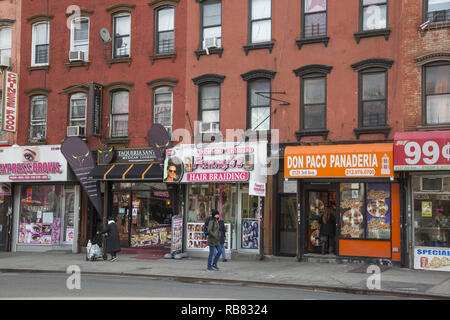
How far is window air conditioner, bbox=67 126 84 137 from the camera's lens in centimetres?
2325

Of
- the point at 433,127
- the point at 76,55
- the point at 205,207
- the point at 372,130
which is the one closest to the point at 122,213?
the point at 205,207

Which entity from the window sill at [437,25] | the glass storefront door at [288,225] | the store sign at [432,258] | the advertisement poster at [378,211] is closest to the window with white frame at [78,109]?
the glass storefront door at [288,225]

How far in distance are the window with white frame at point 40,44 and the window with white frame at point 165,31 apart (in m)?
5.43

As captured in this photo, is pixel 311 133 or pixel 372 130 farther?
pixel 311 133

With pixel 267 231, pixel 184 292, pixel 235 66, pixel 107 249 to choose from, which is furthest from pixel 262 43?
pixel 184 292

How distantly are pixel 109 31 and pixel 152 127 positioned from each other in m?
4.88

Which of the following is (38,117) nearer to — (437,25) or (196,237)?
(196,237)

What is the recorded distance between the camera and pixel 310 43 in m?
19.7

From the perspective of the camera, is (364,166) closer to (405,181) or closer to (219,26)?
(405,181)

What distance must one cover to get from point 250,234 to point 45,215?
9532 millimetres

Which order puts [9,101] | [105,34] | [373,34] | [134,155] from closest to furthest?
[373,34] → [134,155] → [105,34] → [9,101]

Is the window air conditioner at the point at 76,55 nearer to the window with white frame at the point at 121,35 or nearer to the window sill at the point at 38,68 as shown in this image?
the window with white frame at the point at 121,35

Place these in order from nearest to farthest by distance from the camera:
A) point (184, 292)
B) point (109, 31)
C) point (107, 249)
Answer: point (184, 292), point (107, 249), point (109, 31)

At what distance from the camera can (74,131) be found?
76.4 feet
